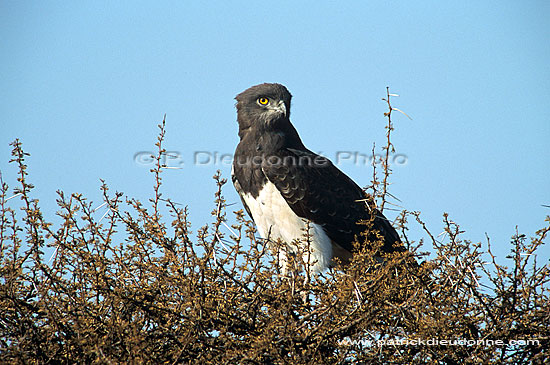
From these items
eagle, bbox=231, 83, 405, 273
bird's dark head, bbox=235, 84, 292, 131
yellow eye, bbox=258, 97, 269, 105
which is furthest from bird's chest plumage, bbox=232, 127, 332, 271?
yellow eye, bbox=258, 97, 269, 105

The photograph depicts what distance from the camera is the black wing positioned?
270 inches

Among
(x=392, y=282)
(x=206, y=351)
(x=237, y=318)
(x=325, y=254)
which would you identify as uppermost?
(x=325, y=254)

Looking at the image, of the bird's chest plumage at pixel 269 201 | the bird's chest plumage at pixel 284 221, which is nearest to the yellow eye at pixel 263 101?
the bird's chest plumage at pixel 269 201

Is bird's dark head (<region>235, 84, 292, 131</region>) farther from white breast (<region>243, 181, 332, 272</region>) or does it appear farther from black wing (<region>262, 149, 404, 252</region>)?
white breast (<region>243, 181, 332, 272</region>)

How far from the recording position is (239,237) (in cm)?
430

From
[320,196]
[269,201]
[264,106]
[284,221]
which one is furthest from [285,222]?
[264,106]

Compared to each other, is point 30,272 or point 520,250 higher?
point 520,250

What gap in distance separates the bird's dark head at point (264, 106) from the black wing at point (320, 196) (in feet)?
1.60

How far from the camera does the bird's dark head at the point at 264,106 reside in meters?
7.41

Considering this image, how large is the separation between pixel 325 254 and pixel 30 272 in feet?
11.1

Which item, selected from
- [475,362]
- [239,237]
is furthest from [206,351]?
[475,362]

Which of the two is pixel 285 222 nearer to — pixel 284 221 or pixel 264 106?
pixel 284 221

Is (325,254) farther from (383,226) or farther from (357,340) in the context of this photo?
(357,340)

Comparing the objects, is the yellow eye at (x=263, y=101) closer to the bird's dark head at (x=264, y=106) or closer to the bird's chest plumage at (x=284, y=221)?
the bird's dark head at (x=264, y=106)
